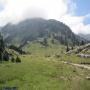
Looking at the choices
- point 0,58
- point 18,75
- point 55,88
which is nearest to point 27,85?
point 55,88

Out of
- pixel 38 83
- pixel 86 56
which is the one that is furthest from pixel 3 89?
pixel 86 56

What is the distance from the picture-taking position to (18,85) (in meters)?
63.1

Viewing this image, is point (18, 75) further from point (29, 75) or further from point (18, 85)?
point (18, 85)

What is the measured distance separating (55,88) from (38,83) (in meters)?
6.73

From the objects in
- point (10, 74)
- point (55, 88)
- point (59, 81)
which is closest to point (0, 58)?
point (10, 74)

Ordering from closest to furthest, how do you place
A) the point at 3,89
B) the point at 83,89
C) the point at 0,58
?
the point at 3,89, the point at 83,89, the point at 0,58

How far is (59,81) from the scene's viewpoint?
7069 centimetres

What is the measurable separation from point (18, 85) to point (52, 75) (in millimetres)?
19928

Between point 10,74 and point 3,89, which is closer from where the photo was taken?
point 3,89

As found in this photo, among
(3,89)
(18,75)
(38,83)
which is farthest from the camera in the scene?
(18,75)

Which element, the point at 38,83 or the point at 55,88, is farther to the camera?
the point at 38,83

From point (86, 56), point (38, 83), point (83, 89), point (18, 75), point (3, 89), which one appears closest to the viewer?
point (3, 89)

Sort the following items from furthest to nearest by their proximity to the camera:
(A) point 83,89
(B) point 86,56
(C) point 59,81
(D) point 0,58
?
(B) point 86,56 < (D) point 0,58 < (C) point 59,81 < (A) point 83,89

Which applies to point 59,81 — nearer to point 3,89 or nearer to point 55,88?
point 55,88
